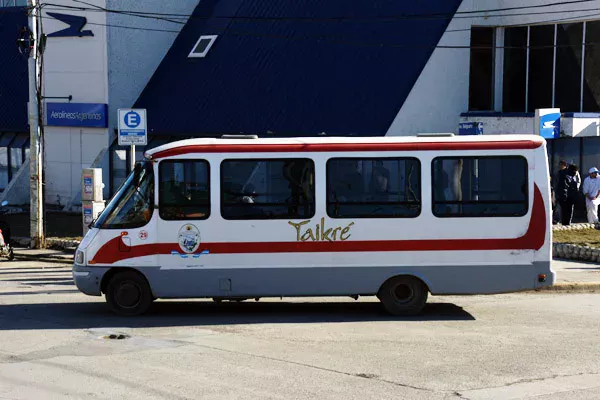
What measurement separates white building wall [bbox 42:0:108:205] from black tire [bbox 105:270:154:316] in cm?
1819

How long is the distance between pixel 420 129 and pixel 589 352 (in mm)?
16075

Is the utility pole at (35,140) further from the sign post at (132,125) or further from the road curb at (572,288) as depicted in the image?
the road curb at (572,288)

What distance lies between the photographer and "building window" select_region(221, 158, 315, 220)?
47.1 feet

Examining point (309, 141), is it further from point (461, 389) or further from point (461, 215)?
point (461, 389)

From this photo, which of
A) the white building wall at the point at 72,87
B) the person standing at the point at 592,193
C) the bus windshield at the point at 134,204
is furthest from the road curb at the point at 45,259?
the person standing at the point at 592,193

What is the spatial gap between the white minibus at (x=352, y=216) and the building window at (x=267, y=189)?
0.02 m

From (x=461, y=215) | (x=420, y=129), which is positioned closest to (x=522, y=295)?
(x=461, y=215)

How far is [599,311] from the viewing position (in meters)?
14.9

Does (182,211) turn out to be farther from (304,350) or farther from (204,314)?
(304,350)

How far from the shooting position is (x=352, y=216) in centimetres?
1438

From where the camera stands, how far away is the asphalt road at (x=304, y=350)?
10.1 meters

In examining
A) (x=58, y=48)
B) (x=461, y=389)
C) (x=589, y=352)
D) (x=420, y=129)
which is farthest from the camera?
(x=58, y=48)

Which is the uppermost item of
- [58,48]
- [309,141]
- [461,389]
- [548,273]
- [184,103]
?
[58,48]

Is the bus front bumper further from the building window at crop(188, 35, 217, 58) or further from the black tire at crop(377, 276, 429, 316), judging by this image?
the building window at crop(188, 35, 217, 58)
